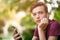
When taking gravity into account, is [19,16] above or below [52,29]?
above

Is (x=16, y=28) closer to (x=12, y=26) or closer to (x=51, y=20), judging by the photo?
(x=12, y=26)

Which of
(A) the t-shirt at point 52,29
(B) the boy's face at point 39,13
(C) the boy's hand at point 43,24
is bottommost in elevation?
(A) the t-shirt at point 52,29

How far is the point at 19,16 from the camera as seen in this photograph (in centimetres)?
111

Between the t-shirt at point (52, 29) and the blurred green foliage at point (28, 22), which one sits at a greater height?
the blurred green foliage at point (28, 22)

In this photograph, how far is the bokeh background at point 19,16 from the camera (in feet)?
3.59

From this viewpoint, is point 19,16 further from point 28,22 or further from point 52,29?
A: point 52,29

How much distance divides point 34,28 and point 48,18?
0.37 ft

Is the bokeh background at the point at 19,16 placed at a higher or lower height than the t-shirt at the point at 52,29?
higher

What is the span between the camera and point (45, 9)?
3.61 feet

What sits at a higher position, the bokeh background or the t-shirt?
the bokeh background

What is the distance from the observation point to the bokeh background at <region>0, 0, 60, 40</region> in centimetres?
110

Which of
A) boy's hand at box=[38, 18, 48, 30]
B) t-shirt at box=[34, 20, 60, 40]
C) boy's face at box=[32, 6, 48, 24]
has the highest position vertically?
boy's face at box=[32, 6, 48, 24]

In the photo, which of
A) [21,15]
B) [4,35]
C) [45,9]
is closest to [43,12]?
[45,9]

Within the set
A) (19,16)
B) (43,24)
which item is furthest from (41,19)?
(19,16)
